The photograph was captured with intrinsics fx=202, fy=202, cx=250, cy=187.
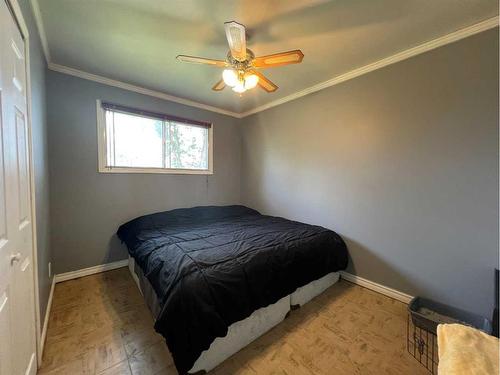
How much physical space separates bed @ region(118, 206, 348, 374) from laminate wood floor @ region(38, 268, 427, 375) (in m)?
0.14

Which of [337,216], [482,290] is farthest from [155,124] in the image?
[482,290]

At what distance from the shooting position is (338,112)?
2582mm

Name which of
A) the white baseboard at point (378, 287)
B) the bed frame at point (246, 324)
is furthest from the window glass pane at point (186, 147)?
the white baseboard at point (378, 287)

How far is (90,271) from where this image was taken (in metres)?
2.60

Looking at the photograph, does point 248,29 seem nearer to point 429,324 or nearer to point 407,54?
point 407,54

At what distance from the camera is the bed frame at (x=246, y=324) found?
Result: 1361 mm

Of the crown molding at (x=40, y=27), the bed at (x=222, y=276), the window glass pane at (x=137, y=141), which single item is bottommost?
the bed at (x=222, y=276)

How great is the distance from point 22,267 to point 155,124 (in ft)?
7.91

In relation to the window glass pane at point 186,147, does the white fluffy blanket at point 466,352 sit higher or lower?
lower

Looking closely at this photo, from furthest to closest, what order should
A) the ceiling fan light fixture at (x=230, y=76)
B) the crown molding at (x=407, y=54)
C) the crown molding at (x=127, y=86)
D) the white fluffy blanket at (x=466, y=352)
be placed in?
1. the crown molding at (x=127, y=86)
2. the ceiling fan light fixture at (x=230, y=76)
3. the crown molding at (x=407, y=54)
4. the white fluffy blanket at (x=466, y=352)

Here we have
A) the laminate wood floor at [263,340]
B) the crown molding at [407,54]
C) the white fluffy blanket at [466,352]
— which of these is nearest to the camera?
the white fluffy blanket at [466,352]

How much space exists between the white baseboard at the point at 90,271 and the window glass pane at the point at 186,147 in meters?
1.55

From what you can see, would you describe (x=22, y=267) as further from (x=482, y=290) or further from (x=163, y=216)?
(x=482, y=290)

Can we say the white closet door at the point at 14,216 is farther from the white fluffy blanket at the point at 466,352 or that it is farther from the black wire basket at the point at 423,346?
the black wire basket at the point at 423,346
